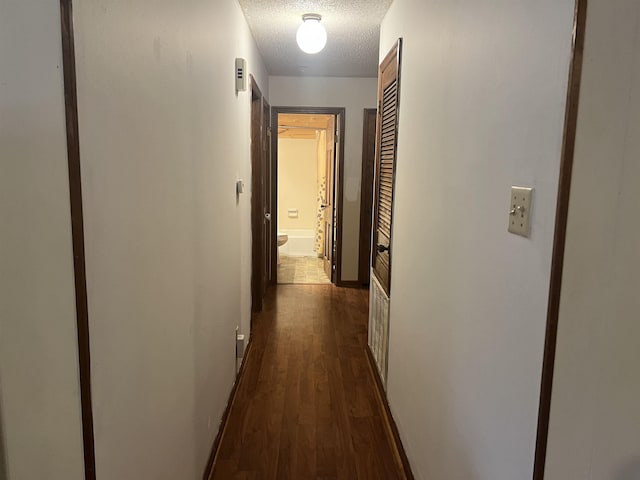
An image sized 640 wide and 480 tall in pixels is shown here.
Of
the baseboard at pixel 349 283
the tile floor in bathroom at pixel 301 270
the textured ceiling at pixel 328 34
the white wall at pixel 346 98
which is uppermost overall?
the textured ceiling at pixel 328 34

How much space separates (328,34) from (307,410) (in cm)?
262

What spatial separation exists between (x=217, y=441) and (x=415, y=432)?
3.18 feet

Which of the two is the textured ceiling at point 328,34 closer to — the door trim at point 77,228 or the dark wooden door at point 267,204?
the dark wooden door at point 267,204

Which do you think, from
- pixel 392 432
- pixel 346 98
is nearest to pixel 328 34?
pixel 346 98

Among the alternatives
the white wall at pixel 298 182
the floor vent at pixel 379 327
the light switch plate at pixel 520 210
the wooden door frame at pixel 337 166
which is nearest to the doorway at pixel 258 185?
the wooden door frame at pixel 337 166

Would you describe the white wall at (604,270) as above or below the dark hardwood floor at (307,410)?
above

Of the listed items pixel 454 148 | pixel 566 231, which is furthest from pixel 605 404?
pixel 454 148

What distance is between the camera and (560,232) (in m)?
0.88

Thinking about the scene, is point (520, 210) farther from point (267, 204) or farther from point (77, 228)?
point (267, 204)

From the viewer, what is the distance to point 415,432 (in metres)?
2.02

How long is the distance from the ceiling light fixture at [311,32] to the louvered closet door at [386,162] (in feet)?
1.45

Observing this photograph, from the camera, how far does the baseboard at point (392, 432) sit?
83.7 inches

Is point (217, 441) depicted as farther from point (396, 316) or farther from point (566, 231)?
point (566, 231)

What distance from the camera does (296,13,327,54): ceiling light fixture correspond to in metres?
2.95
